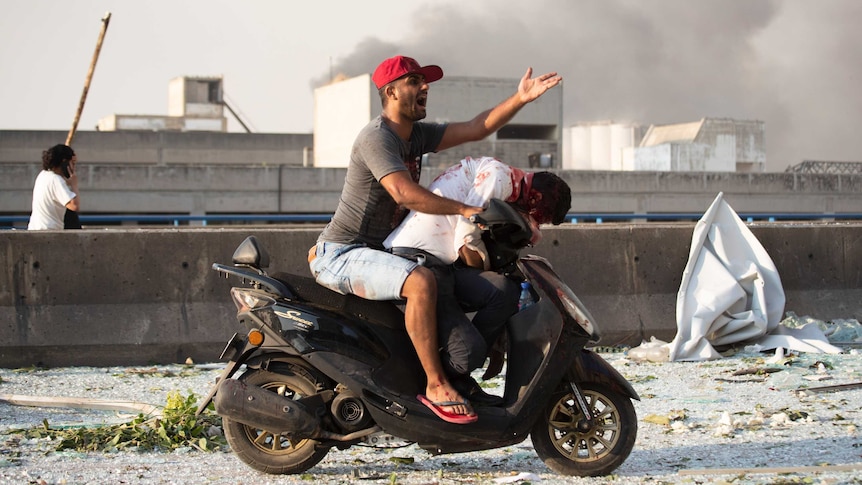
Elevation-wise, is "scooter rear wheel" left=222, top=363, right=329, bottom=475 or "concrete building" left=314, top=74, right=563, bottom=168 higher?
"concrete building" left=314, top=74, right=563, bottom=168

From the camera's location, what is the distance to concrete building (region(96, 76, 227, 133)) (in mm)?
86250

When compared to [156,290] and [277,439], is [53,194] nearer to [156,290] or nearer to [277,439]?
[156,290]

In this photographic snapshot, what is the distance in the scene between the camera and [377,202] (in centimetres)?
518

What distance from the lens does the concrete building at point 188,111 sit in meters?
86.2

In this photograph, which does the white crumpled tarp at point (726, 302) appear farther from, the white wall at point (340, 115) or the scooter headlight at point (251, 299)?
the white wall at point (340, 115)

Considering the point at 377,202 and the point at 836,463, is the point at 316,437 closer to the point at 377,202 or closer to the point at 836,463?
the point at 377,202

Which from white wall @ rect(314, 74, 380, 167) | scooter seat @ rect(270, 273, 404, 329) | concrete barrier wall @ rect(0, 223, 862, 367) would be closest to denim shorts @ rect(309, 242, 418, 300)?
scooter seat @ rect(270, 273, 404, 329)

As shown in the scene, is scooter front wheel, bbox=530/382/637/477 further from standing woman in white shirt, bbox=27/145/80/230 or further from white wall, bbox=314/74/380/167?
white wall, bbox=314/74/380/167

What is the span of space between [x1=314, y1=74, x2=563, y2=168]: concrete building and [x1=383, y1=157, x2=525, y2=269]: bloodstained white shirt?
185 ft

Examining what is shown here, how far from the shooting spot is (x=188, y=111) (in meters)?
87.1

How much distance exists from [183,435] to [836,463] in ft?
10.7

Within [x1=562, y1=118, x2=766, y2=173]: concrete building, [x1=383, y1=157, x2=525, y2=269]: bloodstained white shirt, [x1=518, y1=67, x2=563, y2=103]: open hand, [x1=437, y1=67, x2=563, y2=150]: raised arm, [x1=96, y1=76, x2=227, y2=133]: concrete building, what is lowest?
[x1=383, y1=157, x2=525, y2=269]: bloodstained white shirt

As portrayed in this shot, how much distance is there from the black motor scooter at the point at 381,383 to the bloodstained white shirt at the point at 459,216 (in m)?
0.13

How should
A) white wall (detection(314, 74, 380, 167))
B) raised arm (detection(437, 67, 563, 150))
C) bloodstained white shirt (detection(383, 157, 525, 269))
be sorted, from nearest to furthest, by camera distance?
bloodstained white shirt (detection(383, 157, 525, 269)) < raised arm (detection(437, 67, 563, 150)) < white wall (detection(314, 74, 380, 167))
